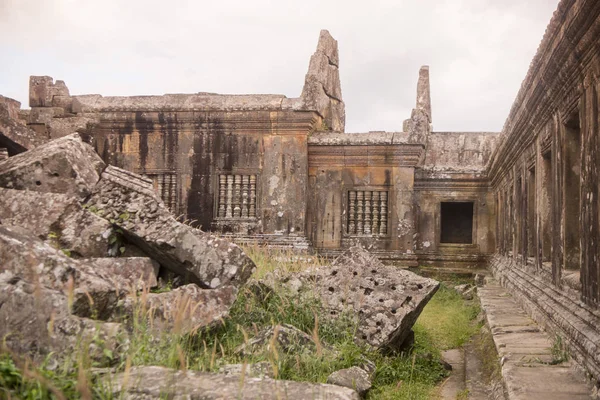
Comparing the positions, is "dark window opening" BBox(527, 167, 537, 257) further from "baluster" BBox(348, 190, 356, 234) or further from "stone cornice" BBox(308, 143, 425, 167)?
"baluster" BBox(348, 190, 356, 234)

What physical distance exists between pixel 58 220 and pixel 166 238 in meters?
0.91

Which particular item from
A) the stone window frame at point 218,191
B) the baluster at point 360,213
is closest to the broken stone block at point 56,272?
the stone window frame at point 218,191

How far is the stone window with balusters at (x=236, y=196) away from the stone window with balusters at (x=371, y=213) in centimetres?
204

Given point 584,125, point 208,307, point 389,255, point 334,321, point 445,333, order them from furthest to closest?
point 389,255, point 445,333, point 334,321, point 208,307, point 584,125

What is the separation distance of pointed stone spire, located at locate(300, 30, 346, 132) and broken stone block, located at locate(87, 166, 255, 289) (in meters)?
7.07

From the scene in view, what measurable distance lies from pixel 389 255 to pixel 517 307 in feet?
16.8

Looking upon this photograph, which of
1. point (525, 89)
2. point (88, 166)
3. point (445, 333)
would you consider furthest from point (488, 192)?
point (88, 166)

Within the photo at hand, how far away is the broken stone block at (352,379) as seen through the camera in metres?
4.74

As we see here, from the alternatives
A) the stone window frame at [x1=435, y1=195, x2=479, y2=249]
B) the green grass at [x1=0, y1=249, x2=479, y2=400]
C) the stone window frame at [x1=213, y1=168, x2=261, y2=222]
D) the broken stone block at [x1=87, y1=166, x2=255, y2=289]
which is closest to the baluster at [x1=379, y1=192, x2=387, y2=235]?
the stone window frame at [x1=435, y1=195, x2=479, y2=249]

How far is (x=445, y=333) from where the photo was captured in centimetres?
827

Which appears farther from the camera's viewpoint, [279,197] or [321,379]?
[279,197]

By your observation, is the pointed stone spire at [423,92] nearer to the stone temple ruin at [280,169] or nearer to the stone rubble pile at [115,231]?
the stone temple ruin at [280,169]

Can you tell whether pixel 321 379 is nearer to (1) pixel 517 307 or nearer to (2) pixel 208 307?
(2) pixel 208 307

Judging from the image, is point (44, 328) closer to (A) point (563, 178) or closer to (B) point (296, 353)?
(B) point (296, 353)
